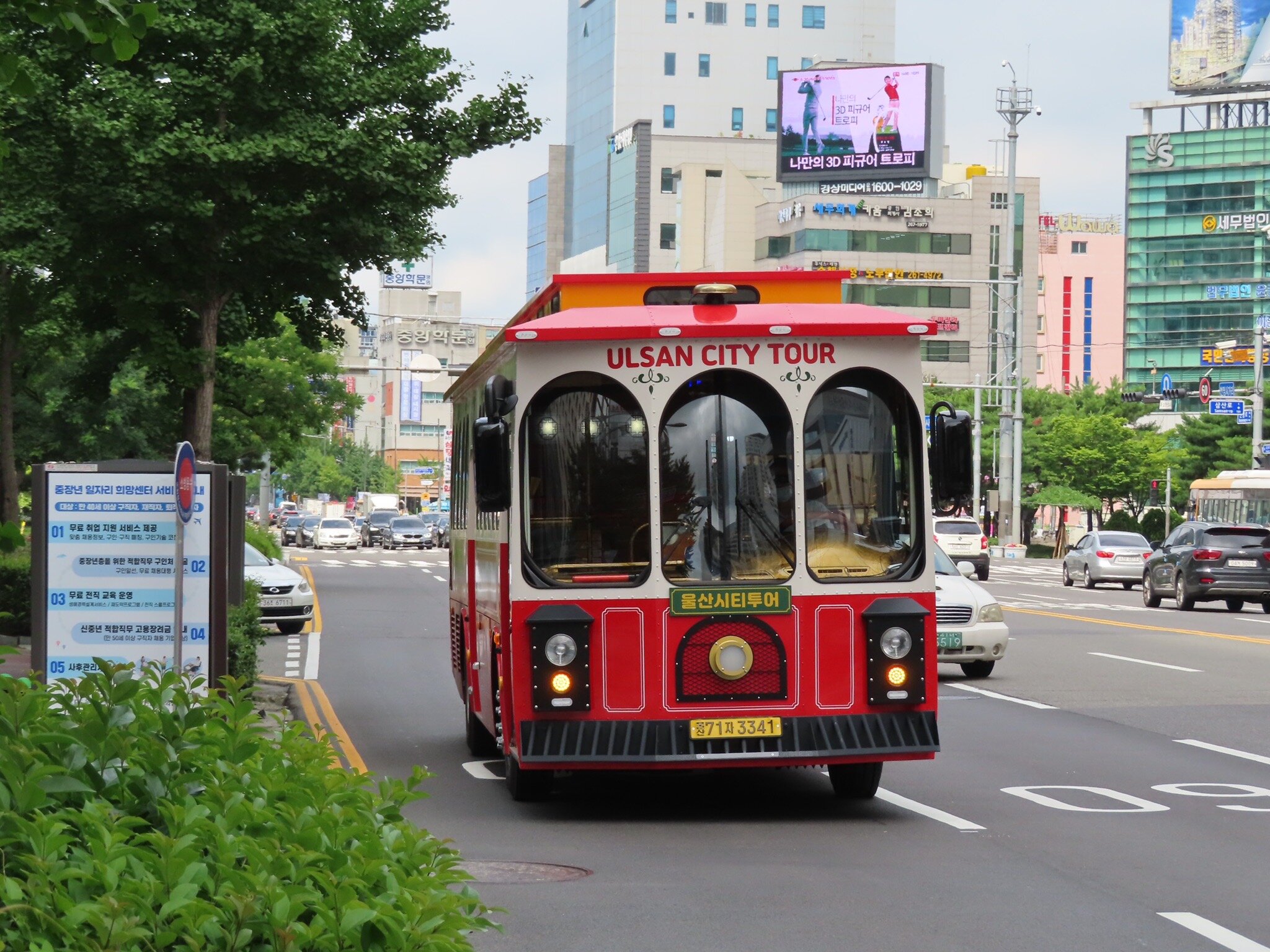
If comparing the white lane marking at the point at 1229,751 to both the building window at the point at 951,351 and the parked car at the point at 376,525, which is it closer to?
the parked car at the point at 376,525

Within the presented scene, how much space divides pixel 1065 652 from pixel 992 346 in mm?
106484

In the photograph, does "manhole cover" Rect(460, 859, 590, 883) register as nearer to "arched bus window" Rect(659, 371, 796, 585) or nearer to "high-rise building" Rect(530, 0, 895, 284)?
"arched bus window" Rect(659, 371, 796, 585)

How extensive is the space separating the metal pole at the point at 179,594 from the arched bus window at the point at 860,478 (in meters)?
4.10

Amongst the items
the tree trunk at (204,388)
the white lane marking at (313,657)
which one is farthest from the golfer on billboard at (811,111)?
the tree trunk at (204,388)

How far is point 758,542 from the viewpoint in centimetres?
1098

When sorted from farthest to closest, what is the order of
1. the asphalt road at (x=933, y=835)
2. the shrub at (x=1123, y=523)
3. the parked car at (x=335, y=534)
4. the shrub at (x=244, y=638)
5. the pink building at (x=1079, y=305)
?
the pink building at (x=1079, y=305) < the parked car at (x=335, y=534) < the shrub at (x=1123, y=523) < the shrub at (x=244, y=638) < the asphalt road at (x=933, y=835)

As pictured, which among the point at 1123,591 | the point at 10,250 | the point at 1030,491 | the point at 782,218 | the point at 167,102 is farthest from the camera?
the point at 782,218

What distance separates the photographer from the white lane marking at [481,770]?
13.1 metres

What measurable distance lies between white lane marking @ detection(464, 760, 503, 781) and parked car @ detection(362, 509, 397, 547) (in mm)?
74378

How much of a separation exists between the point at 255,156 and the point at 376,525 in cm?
6942

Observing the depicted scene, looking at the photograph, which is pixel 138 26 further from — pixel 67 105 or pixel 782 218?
pixel 782 218

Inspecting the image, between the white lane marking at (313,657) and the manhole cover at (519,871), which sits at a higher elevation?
the manhole cover at (519,871)

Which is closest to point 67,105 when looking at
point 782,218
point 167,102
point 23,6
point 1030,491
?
point 167,102

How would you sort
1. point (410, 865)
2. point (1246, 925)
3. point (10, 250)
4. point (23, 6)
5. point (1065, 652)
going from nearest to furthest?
point (410, 865)
point (23, 6)
point (1246, 925)
point (10, 250)
point (1065, 652)
